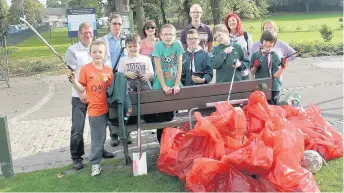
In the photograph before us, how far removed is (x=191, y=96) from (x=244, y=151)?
132cm

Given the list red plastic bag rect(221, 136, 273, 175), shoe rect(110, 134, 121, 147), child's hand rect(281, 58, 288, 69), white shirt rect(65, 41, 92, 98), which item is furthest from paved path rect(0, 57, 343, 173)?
red plastic bag rect(221, 136, 273, 175)

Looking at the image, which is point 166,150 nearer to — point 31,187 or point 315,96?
point 31,187

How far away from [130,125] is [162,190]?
0.98 m

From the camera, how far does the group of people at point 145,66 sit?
466 cm

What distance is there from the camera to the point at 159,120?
4.96m

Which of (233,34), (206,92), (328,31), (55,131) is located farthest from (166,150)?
(328,31)

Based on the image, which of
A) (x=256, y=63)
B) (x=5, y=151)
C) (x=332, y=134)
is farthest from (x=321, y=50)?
(x=5, y=151)

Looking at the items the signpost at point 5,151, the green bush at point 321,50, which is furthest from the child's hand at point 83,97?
the green bush at point 321,50

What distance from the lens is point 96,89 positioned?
4613 millimetres

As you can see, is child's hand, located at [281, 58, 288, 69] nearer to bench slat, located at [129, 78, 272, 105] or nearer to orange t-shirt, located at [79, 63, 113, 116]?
bench slat, located at [129, 78, 272, 105]

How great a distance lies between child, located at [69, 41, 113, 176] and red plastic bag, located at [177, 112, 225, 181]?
104 centimetres

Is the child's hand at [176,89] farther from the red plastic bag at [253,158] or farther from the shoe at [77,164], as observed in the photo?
the shoe at [77,164]

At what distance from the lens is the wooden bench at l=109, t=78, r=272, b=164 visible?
4742mm

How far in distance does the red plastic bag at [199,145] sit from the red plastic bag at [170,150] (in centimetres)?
13
